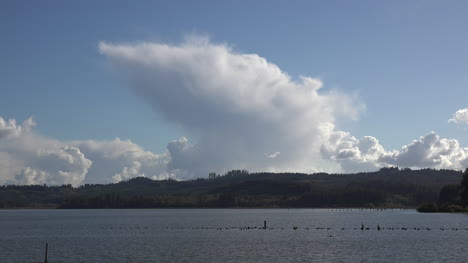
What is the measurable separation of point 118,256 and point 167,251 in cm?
1037

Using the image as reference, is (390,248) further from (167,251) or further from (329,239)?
(167,251)

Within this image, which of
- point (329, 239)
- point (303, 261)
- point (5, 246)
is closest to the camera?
point (303, 261)

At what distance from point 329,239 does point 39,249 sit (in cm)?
6723

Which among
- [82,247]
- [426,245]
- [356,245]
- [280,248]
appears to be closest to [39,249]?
[82,247]

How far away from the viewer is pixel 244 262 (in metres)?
83.0


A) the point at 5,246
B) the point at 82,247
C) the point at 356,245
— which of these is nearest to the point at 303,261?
the point at 356,245

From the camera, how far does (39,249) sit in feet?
364

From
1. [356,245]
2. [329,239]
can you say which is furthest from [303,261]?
[329,239]

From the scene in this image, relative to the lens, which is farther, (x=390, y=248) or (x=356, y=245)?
(x=356, y=245)

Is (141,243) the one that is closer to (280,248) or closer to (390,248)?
(280,248)

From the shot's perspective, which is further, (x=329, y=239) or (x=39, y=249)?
(x=329, y=239)

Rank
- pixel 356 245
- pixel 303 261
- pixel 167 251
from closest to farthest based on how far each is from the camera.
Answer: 1. pixel 303 261
2. pixel 167 251
3. pixel 356 245

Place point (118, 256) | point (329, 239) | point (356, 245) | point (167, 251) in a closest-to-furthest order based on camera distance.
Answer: point (118, 256)
point (167, 251)
point (356, 245)
point (329, 239)

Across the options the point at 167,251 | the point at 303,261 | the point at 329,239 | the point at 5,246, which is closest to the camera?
the point at 303,261
